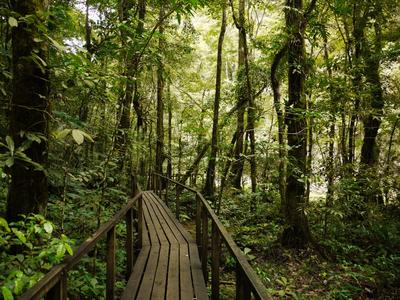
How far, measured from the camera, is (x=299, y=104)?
7023 millimetres

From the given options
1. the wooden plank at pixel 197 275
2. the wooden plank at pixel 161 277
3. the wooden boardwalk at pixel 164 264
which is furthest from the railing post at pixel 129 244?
the wooden plank at pixel 197 275

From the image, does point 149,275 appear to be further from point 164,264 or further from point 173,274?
point 164,264

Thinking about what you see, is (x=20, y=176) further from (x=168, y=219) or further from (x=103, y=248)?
(x=168, y=219)

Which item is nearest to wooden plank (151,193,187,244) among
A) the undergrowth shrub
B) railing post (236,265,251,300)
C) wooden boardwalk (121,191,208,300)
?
wooden boardwalk (121,191,208,300)

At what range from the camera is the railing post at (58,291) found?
1869 millimetres

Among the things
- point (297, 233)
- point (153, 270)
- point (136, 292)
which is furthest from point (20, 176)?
point (297, 233)

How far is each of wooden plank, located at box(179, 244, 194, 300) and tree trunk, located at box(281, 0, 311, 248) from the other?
2871 millimetres

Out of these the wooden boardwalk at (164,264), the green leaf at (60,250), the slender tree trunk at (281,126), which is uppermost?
the slender tree trunk at (281,126)

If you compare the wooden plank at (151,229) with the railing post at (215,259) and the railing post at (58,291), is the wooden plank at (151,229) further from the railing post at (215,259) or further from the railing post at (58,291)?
the railing post at (58,291)

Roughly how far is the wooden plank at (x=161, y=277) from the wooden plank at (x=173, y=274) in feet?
0.19

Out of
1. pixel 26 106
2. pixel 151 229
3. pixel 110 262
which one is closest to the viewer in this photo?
pixel 26 106

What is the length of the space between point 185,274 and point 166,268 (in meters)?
0.37

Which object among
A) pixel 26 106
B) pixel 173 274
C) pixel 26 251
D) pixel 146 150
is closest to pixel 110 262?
pixel 26 251

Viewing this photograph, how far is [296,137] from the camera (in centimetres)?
714
